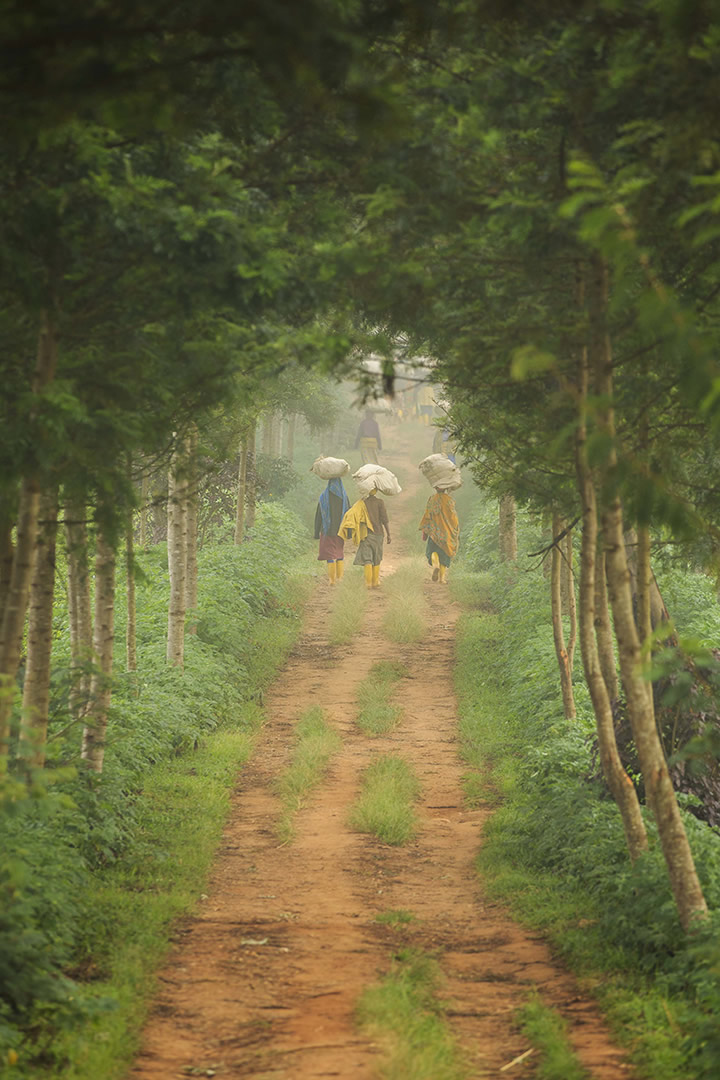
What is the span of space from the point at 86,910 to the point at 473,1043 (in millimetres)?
2930

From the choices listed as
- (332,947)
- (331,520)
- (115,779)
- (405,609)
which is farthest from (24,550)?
(331,520)

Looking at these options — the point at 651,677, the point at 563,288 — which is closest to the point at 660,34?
the point at 563,288

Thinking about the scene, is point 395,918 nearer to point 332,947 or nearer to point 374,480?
point 332,947

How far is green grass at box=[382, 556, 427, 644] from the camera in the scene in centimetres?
1850

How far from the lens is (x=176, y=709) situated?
39.8 ft

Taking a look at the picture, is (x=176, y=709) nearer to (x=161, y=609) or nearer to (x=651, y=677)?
(x=161, y=609)

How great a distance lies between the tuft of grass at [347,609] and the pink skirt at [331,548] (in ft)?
2.35

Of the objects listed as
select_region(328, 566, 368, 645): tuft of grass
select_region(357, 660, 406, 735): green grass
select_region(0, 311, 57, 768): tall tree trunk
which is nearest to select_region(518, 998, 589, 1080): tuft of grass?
select_region(0, 311, 57, 768): tall tree trunk

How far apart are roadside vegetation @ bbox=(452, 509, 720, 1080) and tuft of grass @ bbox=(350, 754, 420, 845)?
0.77m

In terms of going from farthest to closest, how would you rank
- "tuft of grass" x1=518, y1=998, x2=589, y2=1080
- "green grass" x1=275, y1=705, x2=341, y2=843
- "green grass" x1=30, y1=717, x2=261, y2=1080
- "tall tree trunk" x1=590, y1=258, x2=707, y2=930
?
"green grass" x1=275, y1=705, x2=341, y2=843 → "tall tree trunk" x1=590, y1=258, x2=707, y2=930 → "green grass" x1=30, y1=717, x2=261, y2=1080 → "tuft of grass" x1=518, y1=998, x2=589, y2=1080

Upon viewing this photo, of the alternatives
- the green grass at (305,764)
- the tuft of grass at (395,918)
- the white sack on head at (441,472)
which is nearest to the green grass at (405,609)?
the white sack on head at (441,472)

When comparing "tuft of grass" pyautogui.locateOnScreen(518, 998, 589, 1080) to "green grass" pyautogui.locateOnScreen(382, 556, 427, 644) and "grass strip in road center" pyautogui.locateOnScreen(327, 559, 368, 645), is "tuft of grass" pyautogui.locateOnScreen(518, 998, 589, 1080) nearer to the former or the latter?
"grass strip in road center" pyautogui.locateOnScreen(327, 559, 368, 645)

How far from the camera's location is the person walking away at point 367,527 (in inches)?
863

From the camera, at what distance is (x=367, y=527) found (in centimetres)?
2195
